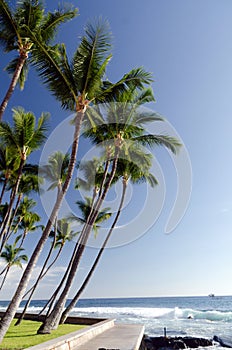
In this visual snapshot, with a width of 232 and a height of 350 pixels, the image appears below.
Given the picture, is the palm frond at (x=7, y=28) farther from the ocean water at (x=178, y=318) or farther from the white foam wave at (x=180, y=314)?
the white foam wave at (x=180, y=314)

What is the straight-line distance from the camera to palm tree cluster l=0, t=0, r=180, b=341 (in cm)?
961

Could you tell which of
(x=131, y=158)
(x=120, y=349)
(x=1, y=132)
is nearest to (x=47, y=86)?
(x=1, y=132)

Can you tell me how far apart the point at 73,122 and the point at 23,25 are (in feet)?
13.3

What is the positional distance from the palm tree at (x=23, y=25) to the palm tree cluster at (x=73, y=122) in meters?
0.03

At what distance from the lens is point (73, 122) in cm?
1229

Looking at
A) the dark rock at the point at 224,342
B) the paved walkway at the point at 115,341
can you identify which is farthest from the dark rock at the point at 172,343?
the paved walkway at the point at 115,341

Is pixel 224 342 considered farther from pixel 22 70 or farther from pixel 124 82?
pixel 22 70

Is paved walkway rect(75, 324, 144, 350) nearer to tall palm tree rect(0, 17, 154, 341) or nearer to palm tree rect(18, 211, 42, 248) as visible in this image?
tall palm tree rect(0, 17, 154, 341)

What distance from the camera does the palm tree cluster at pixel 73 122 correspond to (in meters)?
9.61

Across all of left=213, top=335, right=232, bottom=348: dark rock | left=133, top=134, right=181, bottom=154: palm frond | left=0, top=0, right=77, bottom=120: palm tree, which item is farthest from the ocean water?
left=0, top=0, right=77, bottom=120: palm tree

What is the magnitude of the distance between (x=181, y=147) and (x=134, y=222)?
416cm

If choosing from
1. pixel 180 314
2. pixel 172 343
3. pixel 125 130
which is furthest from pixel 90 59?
pixel 180 314

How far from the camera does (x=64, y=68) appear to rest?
10.5 metres

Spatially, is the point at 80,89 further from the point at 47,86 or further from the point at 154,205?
the point at 154,205
